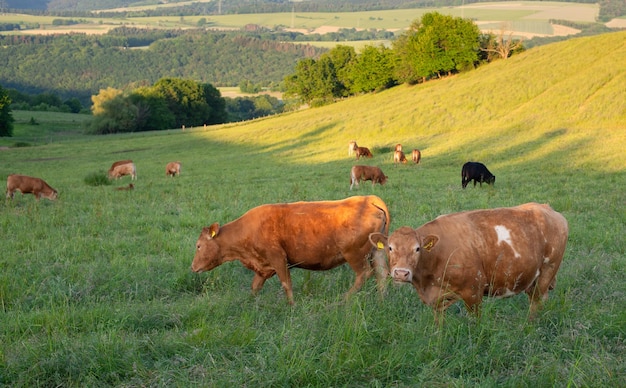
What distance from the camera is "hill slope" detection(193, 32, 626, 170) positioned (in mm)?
33406

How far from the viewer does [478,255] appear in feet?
20.5

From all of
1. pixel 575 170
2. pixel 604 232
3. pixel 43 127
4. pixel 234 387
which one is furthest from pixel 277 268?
pixel 43 127

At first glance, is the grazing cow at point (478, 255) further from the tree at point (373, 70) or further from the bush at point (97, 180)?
the tree at point (373, 70)

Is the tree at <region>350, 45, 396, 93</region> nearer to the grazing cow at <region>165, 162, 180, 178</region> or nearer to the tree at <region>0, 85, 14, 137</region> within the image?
the tree at <region>0, 85, 14, 137</region>

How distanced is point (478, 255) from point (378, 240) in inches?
43.3

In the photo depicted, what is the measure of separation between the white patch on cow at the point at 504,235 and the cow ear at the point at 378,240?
1.22 m

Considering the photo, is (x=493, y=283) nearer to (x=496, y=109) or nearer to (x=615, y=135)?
(x=615, y=135)

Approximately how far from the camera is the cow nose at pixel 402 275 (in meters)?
5.84

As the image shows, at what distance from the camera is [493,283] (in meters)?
6.27

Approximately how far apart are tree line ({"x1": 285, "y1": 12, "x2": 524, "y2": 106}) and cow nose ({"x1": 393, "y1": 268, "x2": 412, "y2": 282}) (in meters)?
69.8

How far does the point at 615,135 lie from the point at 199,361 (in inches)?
1325

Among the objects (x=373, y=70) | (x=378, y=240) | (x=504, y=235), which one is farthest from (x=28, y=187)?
(x=373, y=70)

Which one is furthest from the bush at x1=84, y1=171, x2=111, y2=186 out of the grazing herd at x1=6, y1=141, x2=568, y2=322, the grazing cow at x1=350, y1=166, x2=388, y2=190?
the grazing herd at x1=6, y1=141, x2=568, y2=322

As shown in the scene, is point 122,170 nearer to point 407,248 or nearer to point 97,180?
point 97,180
